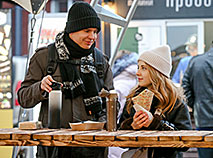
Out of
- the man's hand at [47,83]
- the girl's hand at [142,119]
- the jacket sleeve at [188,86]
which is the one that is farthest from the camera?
the jacket sleeve at [188,86]

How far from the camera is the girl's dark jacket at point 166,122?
2.46 m

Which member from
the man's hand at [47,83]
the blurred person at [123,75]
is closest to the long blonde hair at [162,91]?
the man's hand at [47,83]

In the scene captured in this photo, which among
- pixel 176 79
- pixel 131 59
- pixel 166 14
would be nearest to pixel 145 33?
pixel 166 14

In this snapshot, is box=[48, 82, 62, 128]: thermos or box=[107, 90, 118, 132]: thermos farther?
box=[48, 82, 62, 128]: thermos

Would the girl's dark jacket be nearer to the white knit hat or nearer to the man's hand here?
the white knit hat

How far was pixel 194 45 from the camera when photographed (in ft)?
30.9

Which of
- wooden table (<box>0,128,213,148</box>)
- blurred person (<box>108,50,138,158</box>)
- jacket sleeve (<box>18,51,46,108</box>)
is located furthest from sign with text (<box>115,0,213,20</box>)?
wooden table (<box>0,128,213,148</box>)

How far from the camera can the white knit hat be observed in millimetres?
2707

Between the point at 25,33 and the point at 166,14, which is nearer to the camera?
the point at 25,33

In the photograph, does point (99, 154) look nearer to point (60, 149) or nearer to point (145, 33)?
point (60, 149)

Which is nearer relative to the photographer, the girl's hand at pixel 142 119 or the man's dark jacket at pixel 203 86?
the girl's hand at pixel 142 119

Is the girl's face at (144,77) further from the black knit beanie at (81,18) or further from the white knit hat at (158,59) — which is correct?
the black knit beanie at (81,18)

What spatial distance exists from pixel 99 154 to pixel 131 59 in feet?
5.77

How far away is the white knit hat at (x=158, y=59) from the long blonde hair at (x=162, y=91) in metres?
0.03
